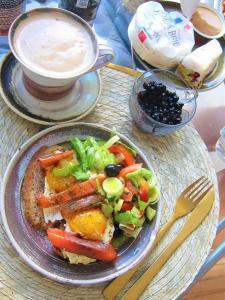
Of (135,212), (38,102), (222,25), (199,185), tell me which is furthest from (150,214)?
(222,25)

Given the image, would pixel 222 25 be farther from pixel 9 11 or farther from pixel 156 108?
pixel 9 11

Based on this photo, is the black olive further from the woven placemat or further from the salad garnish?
the woven placemat

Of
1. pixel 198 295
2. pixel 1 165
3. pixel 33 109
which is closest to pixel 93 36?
pixel 33 109

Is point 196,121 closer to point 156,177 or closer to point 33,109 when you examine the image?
point 156,177

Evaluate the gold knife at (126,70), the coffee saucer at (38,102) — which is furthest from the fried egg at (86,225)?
the gold knife at (126,70)

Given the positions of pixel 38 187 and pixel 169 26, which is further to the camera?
pixel 169 26
